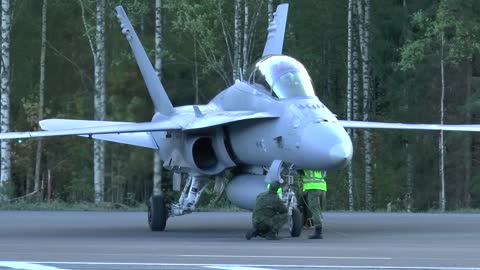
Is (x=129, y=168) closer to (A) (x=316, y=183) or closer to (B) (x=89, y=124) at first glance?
(B) (x=89, y=124)

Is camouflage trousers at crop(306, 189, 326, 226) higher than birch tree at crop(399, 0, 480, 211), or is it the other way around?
birch tree at crop(399, 0, 480, 211)

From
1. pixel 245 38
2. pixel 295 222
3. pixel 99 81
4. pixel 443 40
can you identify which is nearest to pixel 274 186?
pixel 295 222

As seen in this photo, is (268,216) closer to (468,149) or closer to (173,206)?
(173,206)

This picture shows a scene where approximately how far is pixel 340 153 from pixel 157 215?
469 cm

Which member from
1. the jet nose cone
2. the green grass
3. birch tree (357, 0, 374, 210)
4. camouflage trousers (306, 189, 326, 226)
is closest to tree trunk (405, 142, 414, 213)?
birch tree (357, 0, 374, 210)

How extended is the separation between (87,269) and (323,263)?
8.51 feet

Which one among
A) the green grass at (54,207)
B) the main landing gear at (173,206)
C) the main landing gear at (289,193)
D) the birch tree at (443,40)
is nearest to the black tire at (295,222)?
the main landing gear at (289,193)

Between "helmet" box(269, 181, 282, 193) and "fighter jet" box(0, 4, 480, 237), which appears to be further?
"helmet" box(269, 181, 282, 193)

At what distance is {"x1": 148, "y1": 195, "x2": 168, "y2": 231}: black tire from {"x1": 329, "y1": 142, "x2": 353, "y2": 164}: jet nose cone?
4.51 m

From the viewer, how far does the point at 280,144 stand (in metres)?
20.5

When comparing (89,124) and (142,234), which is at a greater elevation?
(89,124)

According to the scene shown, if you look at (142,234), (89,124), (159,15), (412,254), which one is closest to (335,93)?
(159,15)

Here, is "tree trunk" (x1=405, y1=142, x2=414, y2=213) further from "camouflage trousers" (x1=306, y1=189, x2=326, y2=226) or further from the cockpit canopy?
"camouflage trousers" (x1=306, y1=189, x2=326, y2=226)

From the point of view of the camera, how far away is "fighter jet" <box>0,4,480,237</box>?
1977cm
